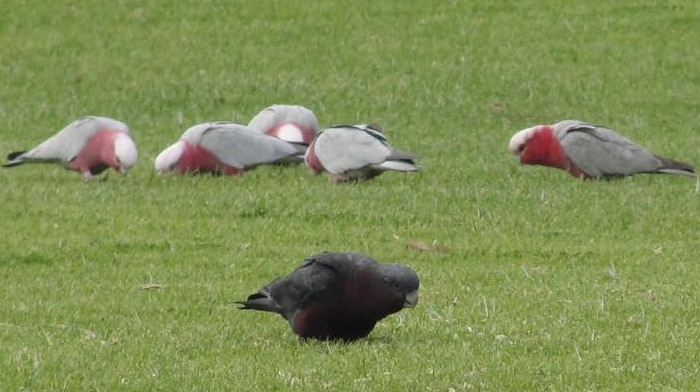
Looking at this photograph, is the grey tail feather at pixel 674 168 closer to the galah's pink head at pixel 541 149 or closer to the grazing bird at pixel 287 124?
the galah's pink head at pixel 541 149

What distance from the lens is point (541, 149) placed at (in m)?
13.0

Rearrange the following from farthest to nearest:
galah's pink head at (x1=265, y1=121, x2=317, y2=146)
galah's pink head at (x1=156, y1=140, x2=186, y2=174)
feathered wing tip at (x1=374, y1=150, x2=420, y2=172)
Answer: galah's pink head at (x1=265, y1=121, x2=317, y2=146) → galah's pink head at (x1=156, y1=140, x2=186, y2=174) → feathered wing tip at (x1=374, y1=150, x2=420, y2=172)

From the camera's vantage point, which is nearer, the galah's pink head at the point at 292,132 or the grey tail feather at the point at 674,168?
the grey tail feather at the point at 674,168

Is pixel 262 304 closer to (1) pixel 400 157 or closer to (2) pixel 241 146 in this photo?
(1) pixel 400 157

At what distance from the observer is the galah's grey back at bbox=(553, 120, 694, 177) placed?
40.9 ft

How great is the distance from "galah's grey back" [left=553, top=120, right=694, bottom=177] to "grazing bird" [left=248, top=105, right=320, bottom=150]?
276 centimetres

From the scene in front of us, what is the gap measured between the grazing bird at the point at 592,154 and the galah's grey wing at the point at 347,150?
1.56 metres

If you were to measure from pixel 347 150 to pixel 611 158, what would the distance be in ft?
7.61

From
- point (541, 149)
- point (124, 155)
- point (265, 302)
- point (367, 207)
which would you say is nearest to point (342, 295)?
point (265, 302)

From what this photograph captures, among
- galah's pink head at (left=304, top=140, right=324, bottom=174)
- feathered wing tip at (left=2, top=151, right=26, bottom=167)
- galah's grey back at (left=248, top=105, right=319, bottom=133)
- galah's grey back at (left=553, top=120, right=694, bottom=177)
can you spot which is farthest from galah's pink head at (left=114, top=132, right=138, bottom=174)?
galah's grey back at (left=553, top=120, right=694, bottom=177)

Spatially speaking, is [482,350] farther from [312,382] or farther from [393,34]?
[393,34]

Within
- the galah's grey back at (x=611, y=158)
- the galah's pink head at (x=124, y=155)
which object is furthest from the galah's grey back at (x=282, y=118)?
the galah's grey back at (x=611, y=158)

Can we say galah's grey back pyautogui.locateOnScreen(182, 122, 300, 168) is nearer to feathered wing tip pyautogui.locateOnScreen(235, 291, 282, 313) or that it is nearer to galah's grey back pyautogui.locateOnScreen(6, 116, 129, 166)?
galah's grey back pyautogui.locateOnScreen(6, 116, 129, 166)

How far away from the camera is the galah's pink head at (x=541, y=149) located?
12.8 m
